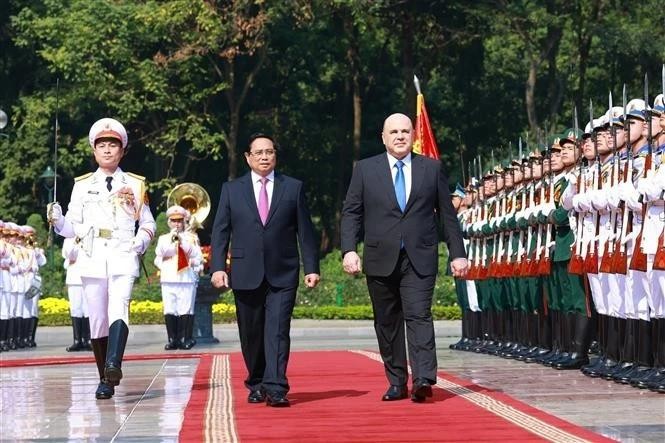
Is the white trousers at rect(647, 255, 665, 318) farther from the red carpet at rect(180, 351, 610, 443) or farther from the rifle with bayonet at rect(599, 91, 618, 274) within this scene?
the red carpet at rect(180, 351, 610, 443)

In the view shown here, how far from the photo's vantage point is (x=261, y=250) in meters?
13.1

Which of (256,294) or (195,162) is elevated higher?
(195,162)

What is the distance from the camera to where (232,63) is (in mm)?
48938

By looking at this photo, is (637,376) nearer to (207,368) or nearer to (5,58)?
(207,368)

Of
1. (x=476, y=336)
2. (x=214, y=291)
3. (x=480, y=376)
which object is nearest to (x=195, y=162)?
(x=214, y=291)

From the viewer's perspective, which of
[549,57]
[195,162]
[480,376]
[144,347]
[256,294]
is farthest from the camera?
[195,162]

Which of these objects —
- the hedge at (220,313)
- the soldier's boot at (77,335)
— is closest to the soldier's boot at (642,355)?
the soldier's boot at (77,335)

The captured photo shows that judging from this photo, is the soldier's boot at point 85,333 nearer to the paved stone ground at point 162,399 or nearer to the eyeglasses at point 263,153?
the paved stone ground at point 162,399

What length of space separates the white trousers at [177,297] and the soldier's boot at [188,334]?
154 mm

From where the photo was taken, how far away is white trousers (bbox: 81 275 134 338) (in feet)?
46.0

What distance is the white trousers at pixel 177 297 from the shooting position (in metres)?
25.4

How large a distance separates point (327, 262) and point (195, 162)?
903cm

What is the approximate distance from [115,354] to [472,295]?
877 centimetres

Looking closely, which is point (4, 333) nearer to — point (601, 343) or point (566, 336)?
point (566, 336)
